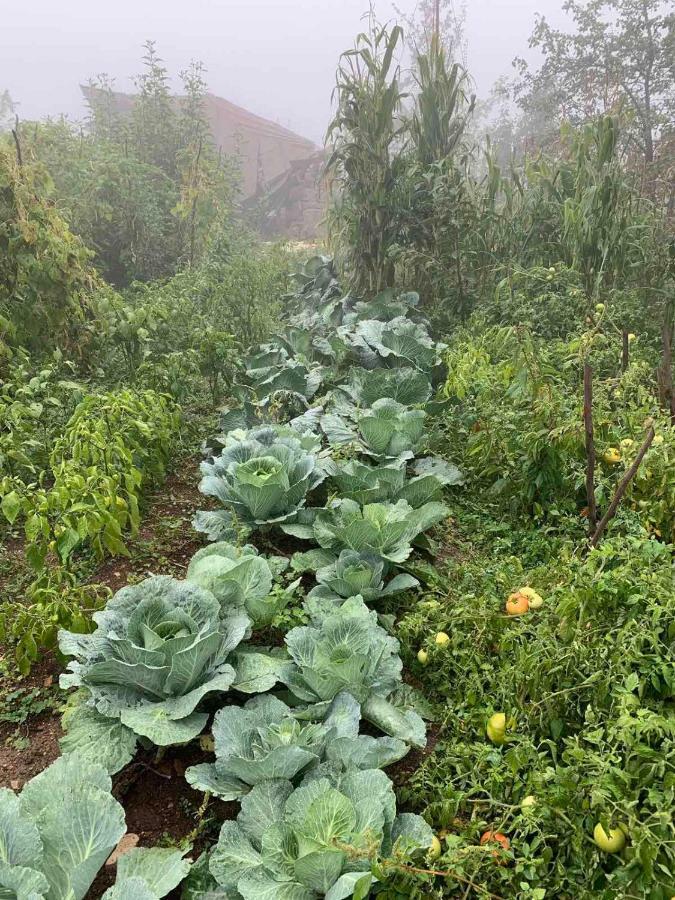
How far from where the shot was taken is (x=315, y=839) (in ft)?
3.88

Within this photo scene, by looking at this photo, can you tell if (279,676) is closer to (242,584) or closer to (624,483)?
(242,584)

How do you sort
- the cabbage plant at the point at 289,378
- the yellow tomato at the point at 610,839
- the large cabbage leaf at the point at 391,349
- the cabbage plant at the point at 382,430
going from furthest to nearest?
the large cabbage leaf at the point at 391,349
the cabbage plant at the point at 289,378
the cabbage plant at the point at 382,430
the yellow tomato at the point at 610,839

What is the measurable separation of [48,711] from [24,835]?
24.3 inches

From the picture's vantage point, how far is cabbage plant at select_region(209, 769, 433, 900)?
1.14 m

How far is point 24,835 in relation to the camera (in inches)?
44.9

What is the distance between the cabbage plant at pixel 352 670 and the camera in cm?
151

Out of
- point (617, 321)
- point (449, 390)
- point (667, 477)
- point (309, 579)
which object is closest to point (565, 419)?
point (667, 477)

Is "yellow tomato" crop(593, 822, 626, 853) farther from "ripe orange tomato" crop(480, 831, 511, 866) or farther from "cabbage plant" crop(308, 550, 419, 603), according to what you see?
"cabbage plant" crop(308, 550, 419, 603)

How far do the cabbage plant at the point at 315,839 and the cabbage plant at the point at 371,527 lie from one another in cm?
82

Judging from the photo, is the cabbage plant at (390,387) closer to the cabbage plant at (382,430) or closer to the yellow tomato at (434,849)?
the cabbage plant at (382,430)

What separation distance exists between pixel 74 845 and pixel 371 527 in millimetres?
1169

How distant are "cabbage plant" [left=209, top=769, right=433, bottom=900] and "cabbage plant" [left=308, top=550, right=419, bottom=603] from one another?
67 cm

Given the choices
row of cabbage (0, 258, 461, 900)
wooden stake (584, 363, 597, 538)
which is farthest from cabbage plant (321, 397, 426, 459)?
wooden stake (584, 363, 597, 538)

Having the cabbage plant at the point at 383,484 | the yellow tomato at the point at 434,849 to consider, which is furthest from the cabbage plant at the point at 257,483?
the yellow tomato at the point at 434,849
